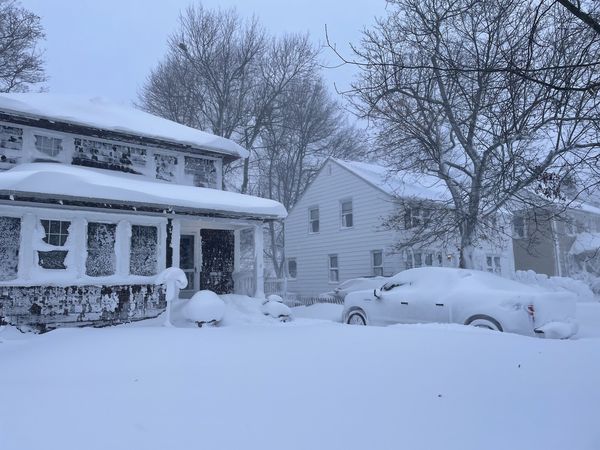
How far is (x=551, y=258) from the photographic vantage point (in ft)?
91.4

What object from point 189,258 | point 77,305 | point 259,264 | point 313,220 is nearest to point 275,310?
point 259,264

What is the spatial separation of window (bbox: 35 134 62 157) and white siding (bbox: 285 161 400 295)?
1246 centimetres

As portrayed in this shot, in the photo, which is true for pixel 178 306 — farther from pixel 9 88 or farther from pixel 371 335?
pixel 9 88

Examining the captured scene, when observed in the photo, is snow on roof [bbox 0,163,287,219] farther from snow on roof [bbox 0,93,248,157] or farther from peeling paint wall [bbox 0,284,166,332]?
peeling paint wall [bbox 0,284,166,332]

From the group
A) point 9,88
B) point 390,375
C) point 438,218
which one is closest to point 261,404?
point 390,375

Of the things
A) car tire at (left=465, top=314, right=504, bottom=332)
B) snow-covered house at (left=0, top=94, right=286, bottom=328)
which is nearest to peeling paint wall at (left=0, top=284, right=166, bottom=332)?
snow-covered house at (left=0, top=94, right=286, bottom=328)

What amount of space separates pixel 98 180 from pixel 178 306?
3.25 m

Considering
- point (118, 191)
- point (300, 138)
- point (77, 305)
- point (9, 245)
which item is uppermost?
point (300, 138)

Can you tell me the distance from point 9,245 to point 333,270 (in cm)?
1562

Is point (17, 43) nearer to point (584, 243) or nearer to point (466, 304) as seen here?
point (466, 304)

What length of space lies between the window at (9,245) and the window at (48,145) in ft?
9.27

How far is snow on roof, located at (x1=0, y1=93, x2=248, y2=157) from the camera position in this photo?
35.0 ft

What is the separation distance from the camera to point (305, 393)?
4156 mm

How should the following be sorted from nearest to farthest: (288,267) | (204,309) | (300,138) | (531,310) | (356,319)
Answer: (531,310) → (204,309) → (356,319) → (288,267) → (300,138)
